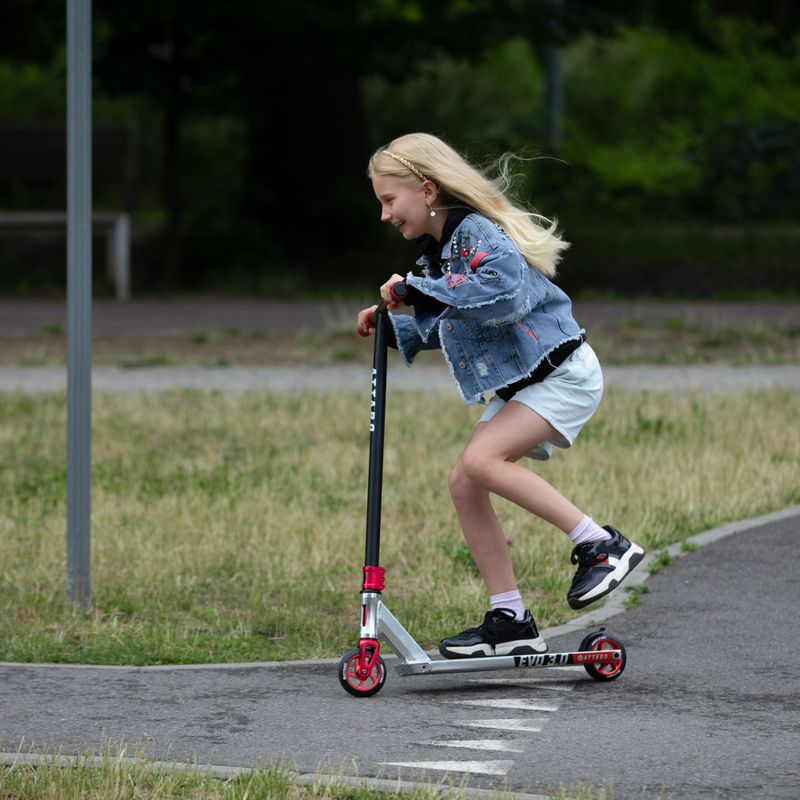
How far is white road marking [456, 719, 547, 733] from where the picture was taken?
15.2 feet

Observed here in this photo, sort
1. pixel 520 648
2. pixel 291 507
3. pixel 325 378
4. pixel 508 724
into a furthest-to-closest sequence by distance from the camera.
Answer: pixel 325 378, pixel 291 507, pixel 520 648, pixel 508 724

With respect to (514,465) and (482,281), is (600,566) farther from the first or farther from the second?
(482,281)

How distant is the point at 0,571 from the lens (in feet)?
21.6

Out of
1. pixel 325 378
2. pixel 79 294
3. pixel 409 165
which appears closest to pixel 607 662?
pixel 409 165

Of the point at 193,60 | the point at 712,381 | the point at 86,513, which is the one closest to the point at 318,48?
the point at 193,60

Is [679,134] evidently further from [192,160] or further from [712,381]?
[712,381]

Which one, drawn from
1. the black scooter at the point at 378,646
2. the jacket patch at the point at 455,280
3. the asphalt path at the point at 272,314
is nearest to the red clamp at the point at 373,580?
the black scooter at the point at 378,646

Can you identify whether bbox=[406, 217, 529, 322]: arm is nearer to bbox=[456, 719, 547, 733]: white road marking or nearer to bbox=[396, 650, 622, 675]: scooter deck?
bbox=[396, 650, 622, 675]: scooter deck

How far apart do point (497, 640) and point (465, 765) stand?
3.02 ft

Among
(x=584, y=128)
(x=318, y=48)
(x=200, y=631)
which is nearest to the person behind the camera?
(x=200, y=631)

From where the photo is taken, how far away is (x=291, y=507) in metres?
7.57

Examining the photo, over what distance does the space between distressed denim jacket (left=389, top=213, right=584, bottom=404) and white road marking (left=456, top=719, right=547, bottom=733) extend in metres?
0.93

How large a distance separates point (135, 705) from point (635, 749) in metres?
1.45

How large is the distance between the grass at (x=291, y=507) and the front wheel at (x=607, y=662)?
2.43 feet
